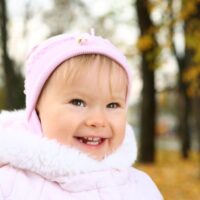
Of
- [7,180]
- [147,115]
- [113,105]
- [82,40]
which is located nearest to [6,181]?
[7,180]

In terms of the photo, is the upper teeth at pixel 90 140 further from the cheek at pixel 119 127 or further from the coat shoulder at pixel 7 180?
the coat shoulder at pixel 7 180

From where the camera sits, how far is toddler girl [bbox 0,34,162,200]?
2.19 metres

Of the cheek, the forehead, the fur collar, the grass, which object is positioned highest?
the forehead

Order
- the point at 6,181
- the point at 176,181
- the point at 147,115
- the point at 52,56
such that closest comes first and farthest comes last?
the point at 6,181 → the point at 52,56 → the point at 176,181 → the point at 147,115

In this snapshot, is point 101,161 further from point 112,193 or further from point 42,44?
point 42,44

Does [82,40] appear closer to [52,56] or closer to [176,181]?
[52,56]

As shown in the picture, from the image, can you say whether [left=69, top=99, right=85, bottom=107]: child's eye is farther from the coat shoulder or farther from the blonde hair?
the coat shoulder

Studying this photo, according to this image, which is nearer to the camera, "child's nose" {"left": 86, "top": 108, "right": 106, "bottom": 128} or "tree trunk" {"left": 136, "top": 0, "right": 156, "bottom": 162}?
"child's nose" {"left": 86, "top": 108, "right": 106, "bottom": 128}

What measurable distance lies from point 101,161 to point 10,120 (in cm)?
48

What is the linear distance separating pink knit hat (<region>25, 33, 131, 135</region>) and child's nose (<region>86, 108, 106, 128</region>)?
9.1 inches

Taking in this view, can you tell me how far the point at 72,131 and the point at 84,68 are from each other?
0.25 m

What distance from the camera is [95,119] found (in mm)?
2197

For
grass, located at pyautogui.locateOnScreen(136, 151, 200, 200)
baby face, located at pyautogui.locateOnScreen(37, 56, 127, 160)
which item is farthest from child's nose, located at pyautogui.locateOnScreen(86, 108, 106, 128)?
grass, located at pyautogui.locateOnScreen(136, 151, 200, 200)

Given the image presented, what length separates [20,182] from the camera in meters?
2.17
